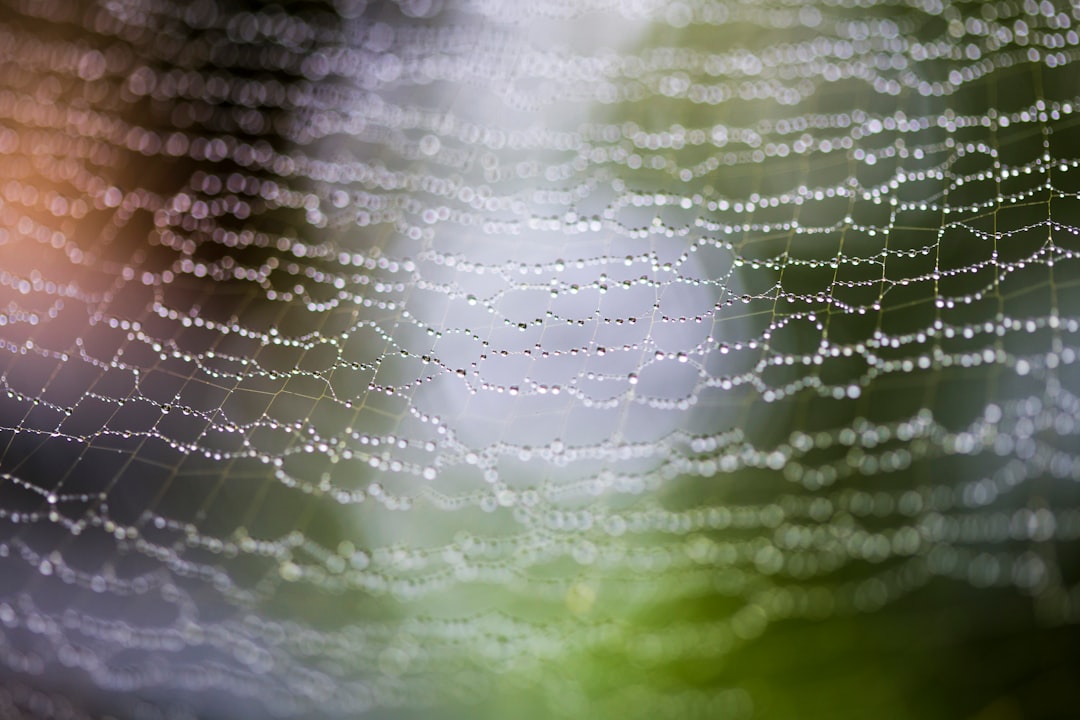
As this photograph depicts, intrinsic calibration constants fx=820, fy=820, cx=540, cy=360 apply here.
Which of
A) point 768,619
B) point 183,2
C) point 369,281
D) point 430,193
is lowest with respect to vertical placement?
point 768,619

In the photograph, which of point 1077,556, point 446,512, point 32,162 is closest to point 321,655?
point 446,512

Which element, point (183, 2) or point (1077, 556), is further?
point (183, 2)

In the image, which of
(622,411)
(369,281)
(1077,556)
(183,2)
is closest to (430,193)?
(369,281)

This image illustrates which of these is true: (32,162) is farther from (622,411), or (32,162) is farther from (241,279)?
(622,411)

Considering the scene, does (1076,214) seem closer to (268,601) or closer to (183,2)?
(268,601)

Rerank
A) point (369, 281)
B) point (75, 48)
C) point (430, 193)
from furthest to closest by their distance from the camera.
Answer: point (75, 48) → point (430, 193) → point (369, 281)

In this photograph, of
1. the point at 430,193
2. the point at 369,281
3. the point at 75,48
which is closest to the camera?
the point at 369,281

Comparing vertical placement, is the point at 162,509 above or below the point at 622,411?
below
